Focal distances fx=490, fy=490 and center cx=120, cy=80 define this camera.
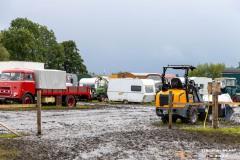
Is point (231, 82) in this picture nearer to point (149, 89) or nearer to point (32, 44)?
point (149, 89)

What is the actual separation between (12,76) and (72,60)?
73.7m

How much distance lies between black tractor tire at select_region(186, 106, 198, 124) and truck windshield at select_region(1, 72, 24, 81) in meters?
16.8

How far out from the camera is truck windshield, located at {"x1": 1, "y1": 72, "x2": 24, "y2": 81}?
36.1 metres

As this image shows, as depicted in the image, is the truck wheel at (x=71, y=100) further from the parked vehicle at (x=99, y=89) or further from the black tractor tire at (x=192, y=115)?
the black tractor tire at (x=192, y=115)

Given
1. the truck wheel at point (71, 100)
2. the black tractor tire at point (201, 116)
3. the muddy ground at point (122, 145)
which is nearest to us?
the muddy ground at point (122, 145)

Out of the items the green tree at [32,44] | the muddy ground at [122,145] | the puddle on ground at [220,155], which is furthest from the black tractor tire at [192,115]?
the green tree at [32,44]

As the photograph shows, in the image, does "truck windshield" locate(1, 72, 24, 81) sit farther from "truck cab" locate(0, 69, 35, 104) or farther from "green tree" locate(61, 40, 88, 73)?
"green tree" locate(61, 40, 88, 73)

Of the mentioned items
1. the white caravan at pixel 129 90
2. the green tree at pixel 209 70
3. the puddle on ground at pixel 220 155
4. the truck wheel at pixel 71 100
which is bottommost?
the puddle on ground at pixel 220 155

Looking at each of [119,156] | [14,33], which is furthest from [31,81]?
[14,33]

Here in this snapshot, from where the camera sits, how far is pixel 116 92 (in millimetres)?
47094

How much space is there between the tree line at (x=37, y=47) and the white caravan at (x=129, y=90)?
36.4m

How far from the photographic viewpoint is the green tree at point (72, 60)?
10919cm

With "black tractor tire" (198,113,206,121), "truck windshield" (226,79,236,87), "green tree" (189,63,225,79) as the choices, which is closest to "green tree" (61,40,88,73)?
"green tree" (189,63,225,79)

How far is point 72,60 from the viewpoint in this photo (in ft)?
361
